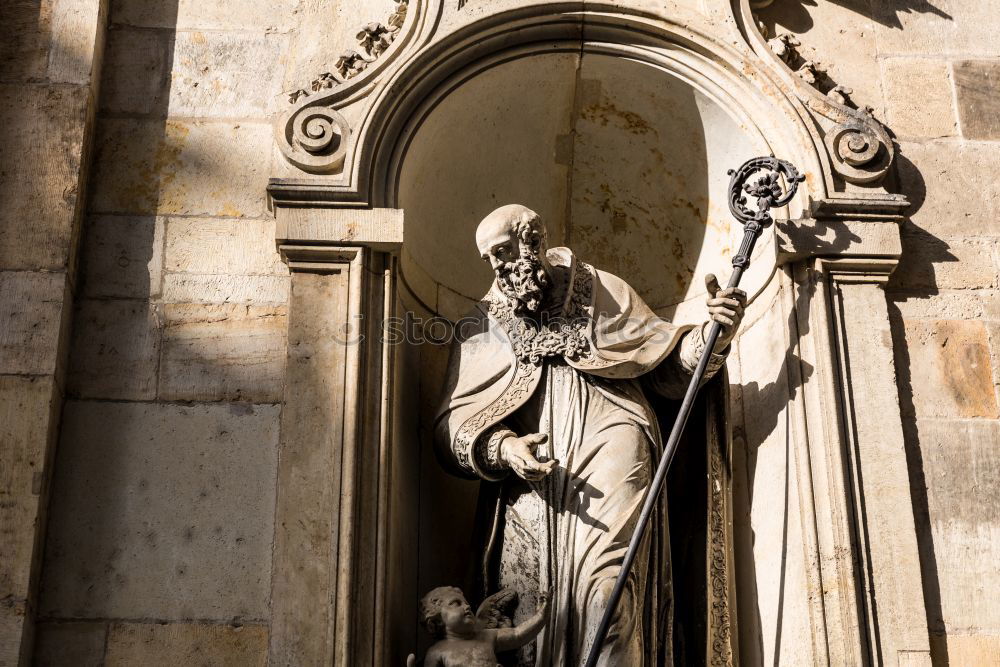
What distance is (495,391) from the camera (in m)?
5.92

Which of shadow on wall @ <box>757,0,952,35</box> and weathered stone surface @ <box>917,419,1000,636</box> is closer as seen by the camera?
weathered stone surface @ <box>917,419,1000,636</box>

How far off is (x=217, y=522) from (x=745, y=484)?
1.90 metres

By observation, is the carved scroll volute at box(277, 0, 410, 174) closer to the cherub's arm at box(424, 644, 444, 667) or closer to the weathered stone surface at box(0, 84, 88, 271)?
the weathered stone surface at box(0, 84, 88, 271)

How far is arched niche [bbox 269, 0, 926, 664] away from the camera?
5652 millimetres

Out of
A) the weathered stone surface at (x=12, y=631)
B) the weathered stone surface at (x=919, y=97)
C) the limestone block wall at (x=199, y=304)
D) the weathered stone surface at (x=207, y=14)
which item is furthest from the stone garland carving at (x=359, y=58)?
the weathered stone surface at (x=12, y=631)

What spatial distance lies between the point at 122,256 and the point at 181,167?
17.0 inches

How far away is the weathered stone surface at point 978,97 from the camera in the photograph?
6570 millimetres

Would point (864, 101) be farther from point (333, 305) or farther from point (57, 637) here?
point (57, 637)

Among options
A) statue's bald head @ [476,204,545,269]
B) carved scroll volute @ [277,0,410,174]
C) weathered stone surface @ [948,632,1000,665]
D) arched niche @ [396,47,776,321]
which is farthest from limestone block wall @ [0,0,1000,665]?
statue's bald head @ [476,204,545,269]

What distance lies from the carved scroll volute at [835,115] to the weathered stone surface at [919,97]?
0.11 metres

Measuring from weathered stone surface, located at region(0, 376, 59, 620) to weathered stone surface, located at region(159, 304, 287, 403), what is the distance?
424 millimetres

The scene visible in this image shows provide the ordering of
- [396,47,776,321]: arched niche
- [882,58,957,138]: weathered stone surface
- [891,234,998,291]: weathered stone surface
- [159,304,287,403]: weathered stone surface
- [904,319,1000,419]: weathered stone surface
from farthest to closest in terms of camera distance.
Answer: [396,47,776,321]: arched niche < [882,58,957,138]: weathered stone surface < [891,234,998,291]: weathered stone surface < [904,319,1000,419]: weathered stone surface < [159,304,287,403]: weathered stone surface

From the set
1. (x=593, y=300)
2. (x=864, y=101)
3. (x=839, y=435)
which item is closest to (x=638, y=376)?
(x=593, y=300)

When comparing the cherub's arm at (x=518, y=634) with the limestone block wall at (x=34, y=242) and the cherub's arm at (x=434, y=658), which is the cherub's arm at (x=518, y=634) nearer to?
the cherub's arm at (x=434, y=658)
